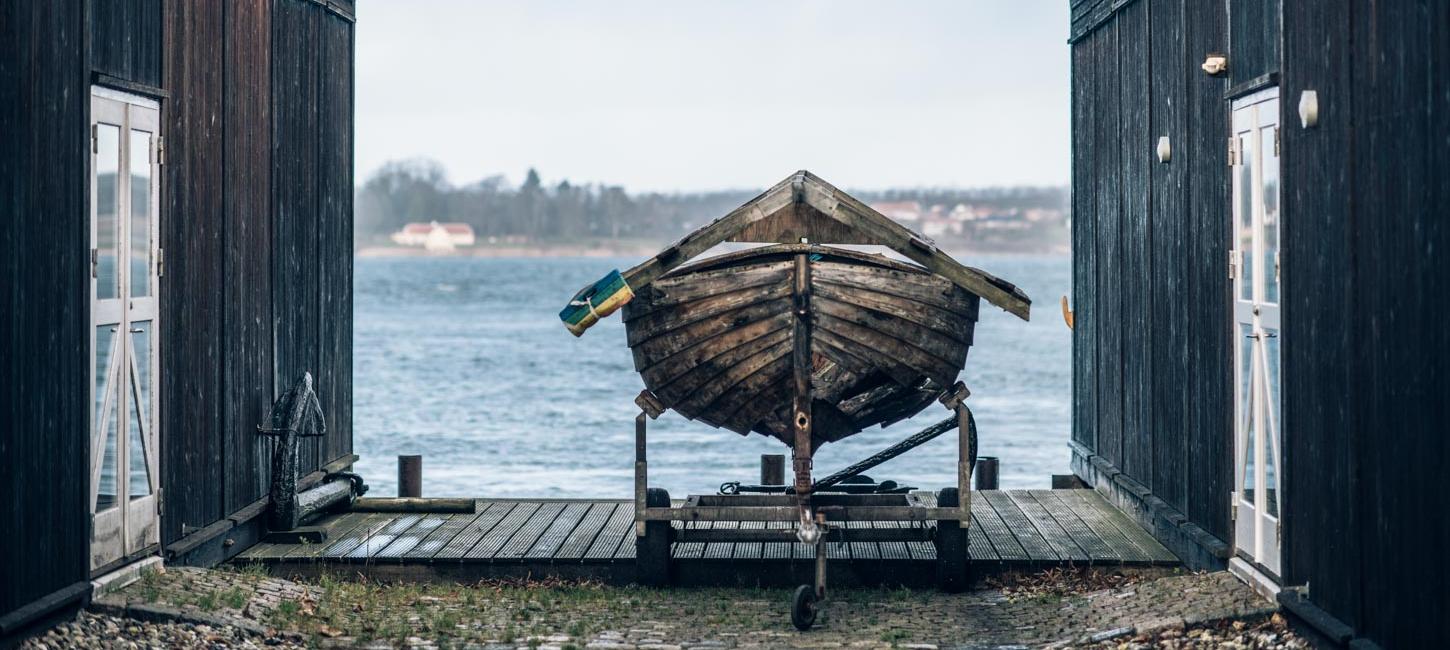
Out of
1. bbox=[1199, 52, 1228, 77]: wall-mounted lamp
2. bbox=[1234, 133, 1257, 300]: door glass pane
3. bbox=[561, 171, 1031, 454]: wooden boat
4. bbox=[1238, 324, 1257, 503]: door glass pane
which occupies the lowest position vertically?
bbox=[1238, 324, 1257, 503]: door glass pane

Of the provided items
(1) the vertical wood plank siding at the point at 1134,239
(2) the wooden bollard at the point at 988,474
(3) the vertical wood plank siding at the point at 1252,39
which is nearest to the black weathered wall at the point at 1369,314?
(3) the vertical wood plank siding at the point at 1252,39

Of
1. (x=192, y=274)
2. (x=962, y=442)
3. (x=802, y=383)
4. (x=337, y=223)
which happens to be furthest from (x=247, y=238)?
(x=962, y=442)

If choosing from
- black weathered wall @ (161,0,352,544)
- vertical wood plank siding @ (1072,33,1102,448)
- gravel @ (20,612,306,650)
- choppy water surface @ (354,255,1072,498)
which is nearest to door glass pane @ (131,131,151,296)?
black weathered wall @ (161,0,352,544)

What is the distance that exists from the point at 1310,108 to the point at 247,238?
6757mm

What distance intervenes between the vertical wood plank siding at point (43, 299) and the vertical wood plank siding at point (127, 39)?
330mm

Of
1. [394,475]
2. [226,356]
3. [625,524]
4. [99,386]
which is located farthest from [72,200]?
[99,386]

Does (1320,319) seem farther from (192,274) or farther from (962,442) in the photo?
(192,274)

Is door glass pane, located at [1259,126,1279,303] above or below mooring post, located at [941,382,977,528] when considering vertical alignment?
above

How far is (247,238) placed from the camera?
36.3 feet

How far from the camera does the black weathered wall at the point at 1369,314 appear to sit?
6.32m

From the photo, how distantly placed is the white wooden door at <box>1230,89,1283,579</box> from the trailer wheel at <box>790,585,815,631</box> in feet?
7.88

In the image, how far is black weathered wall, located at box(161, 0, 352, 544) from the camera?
9812 mm

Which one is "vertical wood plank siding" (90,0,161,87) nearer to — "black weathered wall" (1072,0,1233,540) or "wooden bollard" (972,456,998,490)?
"black weathered wall" (1072,0,1233,540)

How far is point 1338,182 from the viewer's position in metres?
7.46
